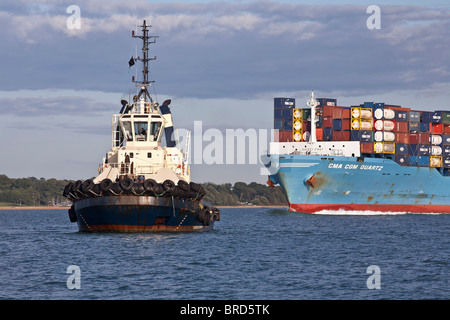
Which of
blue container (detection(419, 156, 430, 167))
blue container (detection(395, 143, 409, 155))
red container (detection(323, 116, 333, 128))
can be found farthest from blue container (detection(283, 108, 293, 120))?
blue container (detection(419, 156, 430, 167))

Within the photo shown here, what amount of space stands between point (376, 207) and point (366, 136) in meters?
9.47

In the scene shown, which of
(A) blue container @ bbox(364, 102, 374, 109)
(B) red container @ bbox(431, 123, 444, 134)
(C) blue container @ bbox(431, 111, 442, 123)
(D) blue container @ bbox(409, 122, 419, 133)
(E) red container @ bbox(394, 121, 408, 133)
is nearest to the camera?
(A) blue container @ bbox(364, 102, 374, 109)

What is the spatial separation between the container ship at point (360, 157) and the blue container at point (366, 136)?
5.1 inches

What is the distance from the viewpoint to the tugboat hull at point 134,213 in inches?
1670

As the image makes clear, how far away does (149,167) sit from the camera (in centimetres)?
4809

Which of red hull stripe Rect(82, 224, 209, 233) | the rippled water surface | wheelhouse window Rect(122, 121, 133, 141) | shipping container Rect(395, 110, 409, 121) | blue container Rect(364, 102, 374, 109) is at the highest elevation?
blue container Rect(364, 102, 374, 109)

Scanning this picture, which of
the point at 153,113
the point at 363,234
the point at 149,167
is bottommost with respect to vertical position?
the point at 363,234

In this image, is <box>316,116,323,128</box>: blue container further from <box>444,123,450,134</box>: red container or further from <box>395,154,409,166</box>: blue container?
<box>444,123,450,134</box>: red container

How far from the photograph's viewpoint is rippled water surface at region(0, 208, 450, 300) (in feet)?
89.7

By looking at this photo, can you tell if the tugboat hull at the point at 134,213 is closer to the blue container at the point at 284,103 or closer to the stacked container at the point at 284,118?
the stacked container at the point at 284,118

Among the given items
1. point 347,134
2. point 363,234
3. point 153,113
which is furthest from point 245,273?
point 347,134

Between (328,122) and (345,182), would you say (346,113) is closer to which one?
(328,122)
